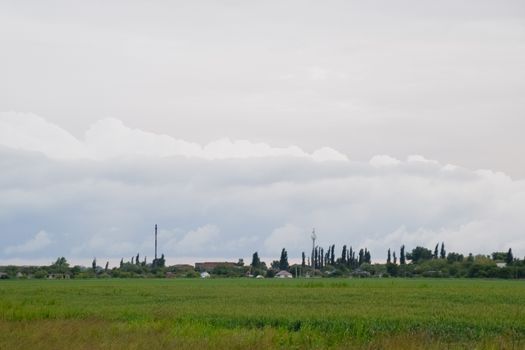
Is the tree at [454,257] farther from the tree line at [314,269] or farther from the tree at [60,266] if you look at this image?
the tree at [60,266]

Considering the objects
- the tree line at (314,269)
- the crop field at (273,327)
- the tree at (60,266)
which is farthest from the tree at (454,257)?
the crop field at (273,327)

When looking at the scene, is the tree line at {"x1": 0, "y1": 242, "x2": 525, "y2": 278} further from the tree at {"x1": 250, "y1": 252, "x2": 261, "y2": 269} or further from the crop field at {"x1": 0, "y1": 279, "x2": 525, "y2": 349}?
the crop field at {"x1": 0, "y1": 279, "x2": 525, "y2": 349}

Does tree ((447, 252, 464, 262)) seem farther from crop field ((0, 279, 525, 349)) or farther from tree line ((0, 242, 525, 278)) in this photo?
crop field ((0, 279, 525, 349))

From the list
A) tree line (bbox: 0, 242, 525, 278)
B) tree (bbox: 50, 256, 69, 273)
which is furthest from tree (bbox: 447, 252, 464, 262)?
tree (bbox: 50, 256, 69, 273)

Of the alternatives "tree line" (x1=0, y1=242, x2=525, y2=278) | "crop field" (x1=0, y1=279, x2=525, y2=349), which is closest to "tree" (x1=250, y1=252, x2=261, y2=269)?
"tree line" (x1=0, y1=242, x2=525, y2=278)

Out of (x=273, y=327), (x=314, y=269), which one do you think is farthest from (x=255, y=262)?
(x=273, y=327)

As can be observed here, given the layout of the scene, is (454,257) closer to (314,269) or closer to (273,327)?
(314,269)

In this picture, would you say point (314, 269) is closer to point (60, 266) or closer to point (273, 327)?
point (60, 266)

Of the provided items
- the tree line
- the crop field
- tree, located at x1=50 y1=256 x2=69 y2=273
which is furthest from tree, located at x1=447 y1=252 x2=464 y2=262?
the crop field

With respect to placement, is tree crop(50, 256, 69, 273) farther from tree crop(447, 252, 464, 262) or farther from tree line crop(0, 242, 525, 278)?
tree crop(447, 252, 464, 262)

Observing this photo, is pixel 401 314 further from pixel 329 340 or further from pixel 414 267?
pixel 414 267

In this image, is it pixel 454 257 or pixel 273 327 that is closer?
pixel 273 327

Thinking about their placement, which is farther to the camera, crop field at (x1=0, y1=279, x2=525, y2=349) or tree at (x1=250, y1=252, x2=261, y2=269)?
tree at (x1=250, y1=252, x2=261, y2=269)

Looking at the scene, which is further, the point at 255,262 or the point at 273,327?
the point at 255,262
